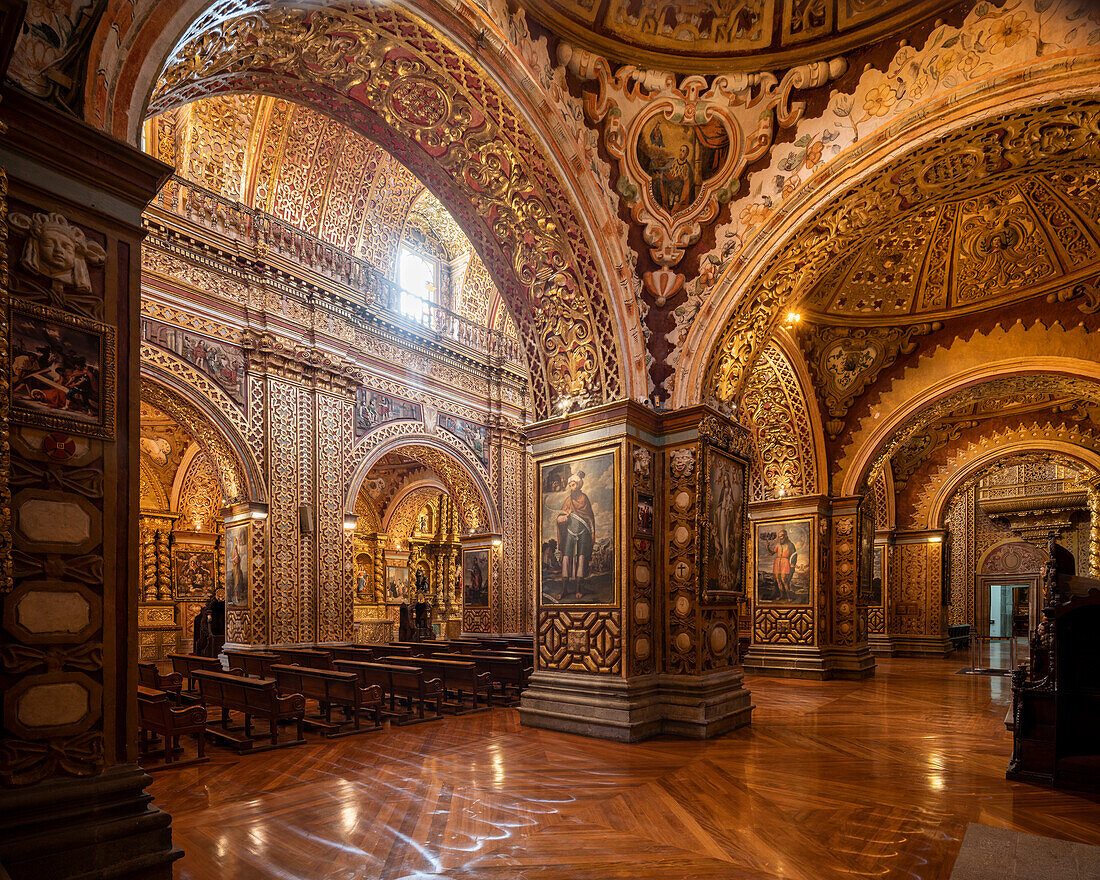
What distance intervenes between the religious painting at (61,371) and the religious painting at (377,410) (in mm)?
11245

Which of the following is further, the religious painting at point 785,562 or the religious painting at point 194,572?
the religious painting at point 194,572

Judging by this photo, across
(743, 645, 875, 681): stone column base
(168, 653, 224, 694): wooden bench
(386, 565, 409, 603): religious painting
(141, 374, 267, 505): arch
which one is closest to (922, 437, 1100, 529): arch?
(743, 645, 875, 681): stone column base

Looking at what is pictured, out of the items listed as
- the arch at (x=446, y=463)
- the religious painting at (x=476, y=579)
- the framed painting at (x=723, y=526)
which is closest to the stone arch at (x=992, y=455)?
the arch at (x=446, y=463)

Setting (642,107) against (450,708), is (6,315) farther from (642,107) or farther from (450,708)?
(450,708)

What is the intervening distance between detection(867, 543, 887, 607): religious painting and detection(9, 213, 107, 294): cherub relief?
731 inches

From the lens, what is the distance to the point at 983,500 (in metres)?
24.5

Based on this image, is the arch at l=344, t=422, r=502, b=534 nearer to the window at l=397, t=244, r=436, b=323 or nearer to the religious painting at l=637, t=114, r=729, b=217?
the window at l=397, t=244, r=436, b=323

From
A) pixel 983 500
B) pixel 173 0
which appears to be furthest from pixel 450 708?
pixel 983 500

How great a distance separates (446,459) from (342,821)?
Answer: 13319 millimetres

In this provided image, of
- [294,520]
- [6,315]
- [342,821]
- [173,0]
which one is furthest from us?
[294,520]

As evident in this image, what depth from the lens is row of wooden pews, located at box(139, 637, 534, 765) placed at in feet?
22.2

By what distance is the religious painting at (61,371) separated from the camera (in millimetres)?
3170

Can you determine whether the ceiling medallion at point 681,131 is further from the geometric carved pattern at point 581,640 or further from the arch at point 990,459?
the arch at point 990,459

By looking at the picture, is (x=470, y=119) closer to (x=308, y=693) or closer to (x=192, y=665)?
(x=308, y=693)
